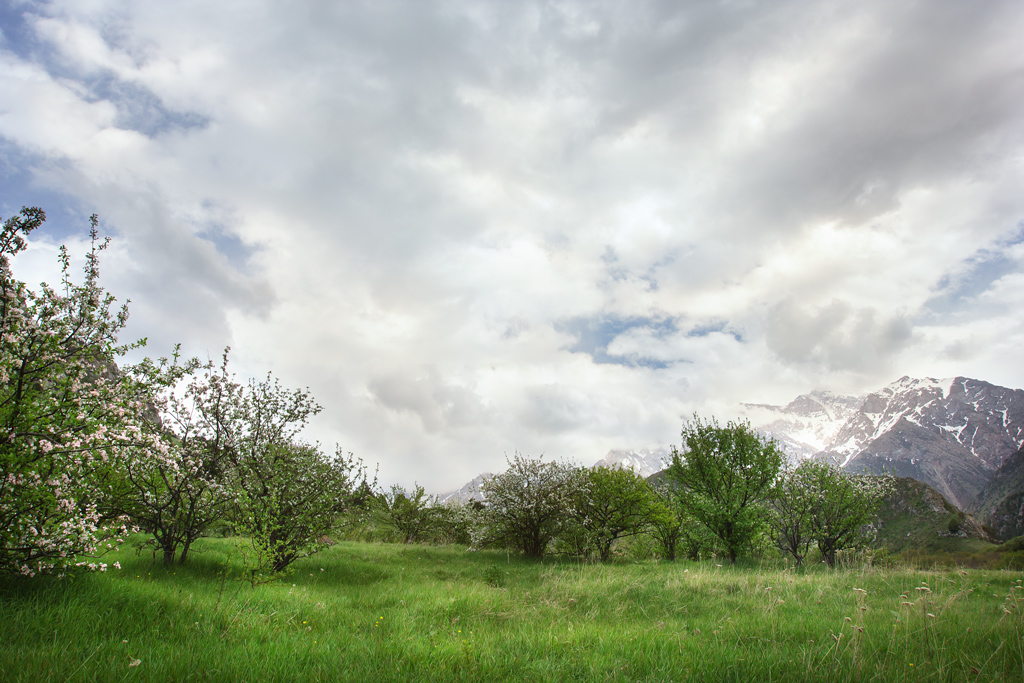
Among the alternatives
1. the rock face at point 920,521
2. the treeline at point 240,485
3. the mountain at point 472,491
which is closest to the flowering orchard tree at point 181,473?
the treeline at point 240,485

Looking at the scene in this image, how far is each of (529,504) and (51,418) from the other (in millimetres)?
15880

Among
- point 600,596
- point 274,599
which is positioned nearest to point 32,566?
point 274,599

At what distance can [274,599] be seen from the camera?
794 centimetres

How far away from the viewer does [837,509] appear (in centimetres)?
2314

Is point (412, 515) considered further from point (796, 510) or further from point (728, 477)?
point (796, 510)

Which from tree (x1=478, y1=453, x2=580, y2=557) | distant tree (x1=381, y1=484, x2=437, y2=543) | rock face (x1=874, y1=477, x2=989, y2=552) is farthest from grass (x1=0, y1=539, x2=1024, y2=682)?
rock face (x1=874, y1=477, x2=989, y2=552)

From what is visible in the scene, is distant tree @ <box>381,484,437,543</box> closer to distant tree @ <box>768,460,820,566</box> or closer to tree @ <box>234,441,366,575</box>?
tree @ <box>234,441,366,575</box>

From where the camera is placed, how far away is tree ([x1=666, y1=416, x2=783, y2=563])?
64.8 ft

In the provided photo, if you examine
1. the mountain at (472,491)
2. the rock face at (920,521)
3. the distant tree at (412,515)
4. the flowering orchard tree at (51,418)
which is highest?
the flowering orchard tree at (51,418)

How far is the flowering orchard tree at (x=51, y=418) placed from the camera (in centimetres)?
505

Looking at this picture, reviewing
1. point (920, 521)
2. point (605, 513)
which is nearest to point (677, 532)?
point (605, 513)

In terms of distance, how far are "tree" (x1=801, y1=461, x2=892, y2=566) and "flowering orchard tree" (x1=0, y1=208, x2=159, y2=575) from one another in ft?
97.3

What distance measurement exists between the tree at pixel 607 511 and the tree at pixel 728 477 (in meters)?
2.53

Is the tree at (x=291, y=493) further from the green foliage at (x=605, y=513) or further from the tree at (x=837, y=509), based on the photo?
the tree at (x=837, y=509)
